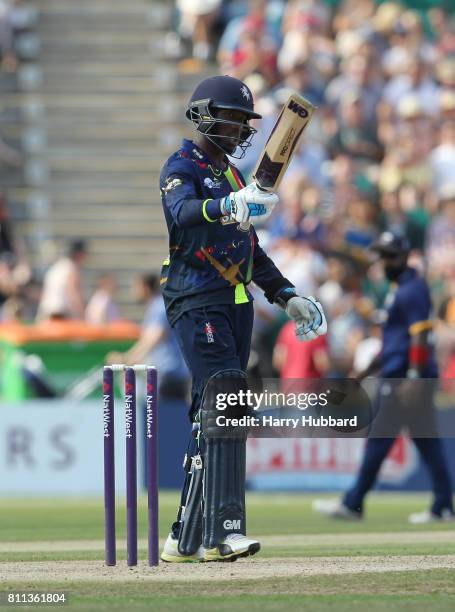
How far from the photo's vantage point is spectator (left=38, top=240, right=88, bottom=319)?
16203 mm

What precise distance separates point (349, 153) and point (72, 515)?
7.11 metres

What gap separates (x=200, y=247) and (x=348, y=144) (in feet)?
36.3

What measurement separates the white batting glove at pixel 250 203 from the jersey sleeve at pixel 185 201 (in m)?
0.10

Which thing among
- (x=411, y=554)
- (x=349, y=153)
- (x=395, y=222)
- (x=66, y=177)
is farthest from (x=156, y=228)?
(x=411, y=554)

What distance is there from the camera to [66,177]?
65.3ft

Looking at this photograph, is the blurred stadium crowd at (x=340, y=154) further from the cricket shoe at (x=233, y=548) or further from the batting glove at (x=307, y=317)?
the cricket shoe at (x=233, y=548)

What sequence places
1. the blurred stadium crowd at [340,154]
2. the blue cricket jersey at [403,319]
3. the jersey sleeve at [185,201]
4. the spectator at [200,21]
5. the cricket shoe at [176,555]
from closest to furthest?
the jersey sleeve at [185,201]
the cricket shoe at [176,555]
the blue cricket jersey at [403,319]
the blurred stadium crowd at [340,154]
the spectator at [200,21]

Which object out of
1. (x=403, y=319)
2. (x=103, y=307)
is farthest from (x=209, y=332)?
(x=103, y=307)

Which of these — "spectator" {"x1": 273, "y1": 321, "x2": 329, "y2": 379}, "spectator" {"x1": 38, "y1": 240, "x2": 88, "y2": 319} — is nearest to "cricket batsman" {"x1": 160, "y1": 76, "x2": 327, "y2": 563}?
"spectator" {"x1": 273, "y1": 321, "x2": 329, "y2": 379}

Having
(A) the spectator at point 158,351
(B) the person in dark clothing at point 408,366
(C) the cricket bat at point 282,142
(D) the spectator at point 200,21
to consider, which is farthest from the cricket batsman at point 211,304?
(D) the spectator at point 200,21

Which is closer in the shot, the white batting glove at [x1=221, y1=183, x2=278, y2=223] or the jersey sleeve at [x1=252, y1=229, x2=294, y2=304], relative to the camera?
the white batting glove at [x1=221, y1=183, x2=278, y2=223]

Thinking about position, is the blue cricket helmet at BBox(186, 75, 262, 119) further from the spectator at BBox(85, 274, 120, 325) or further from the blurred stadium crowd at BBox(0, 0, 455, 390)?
the spectator at BBox(85, 274, 120, 325)

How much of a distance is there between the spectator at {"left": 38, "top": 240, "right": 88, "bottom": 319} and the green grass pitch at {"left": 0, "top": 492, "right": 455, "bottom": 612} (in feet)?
16.8

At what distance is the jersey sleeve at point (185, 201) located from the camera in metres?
6.95
